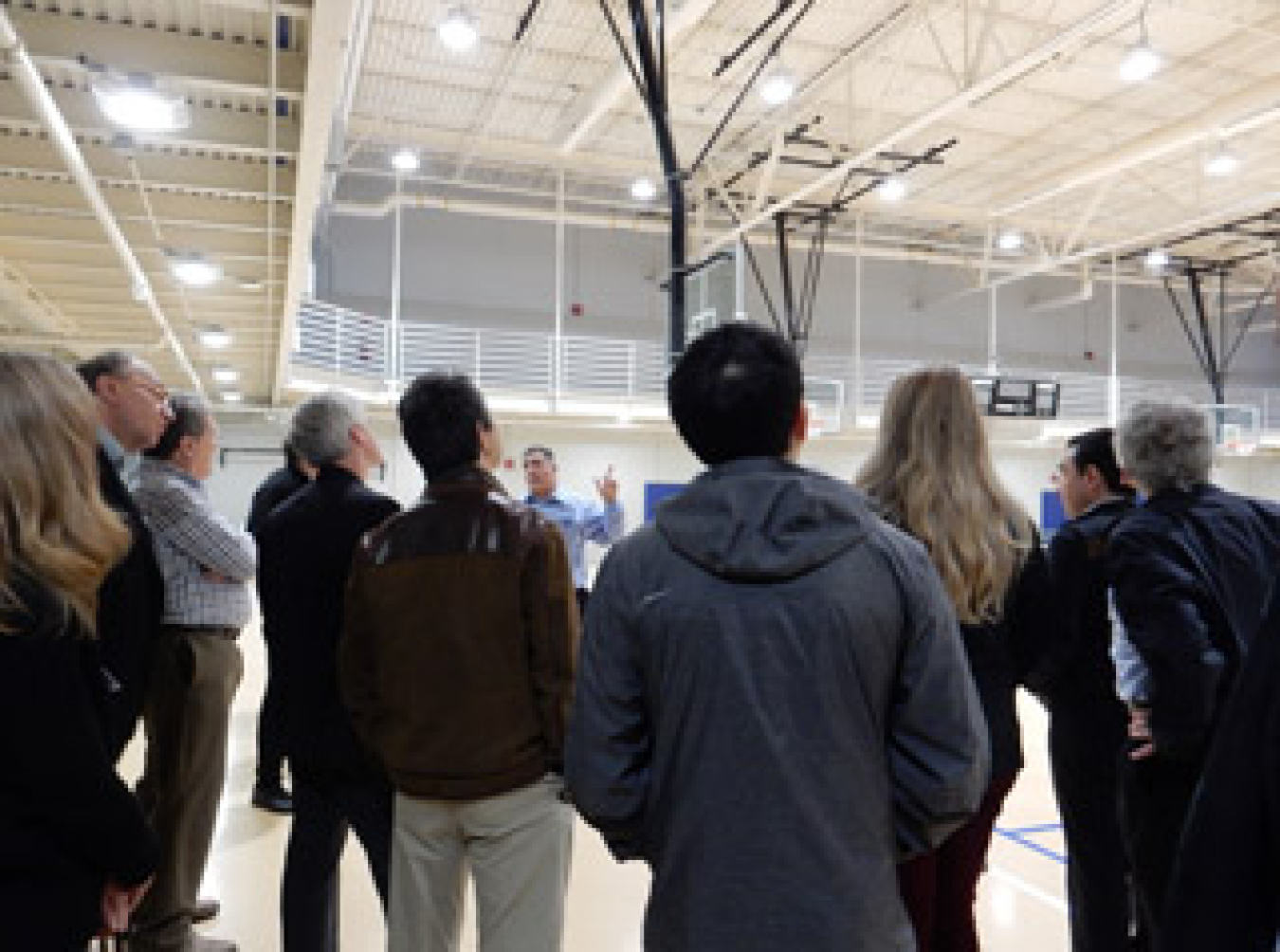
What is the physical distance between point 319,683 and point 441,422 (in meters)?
0.78

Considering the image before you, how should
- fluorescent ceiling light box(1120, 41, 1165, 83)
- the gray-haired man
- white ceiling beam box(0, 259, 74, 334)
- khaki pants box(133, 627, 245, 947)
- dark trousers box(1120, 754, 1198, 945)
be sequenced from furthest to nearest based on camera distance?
fluorescent ceiling light box(1120, 41, 1165, 83) → white ceiling beam box(0, 259, 74, 334) → khaki pants box(133, 627, 245, 947) → the gray-haired man → dark trousers box(1120, 754, 1198, 945)

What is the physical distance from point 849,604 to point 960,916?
124cm

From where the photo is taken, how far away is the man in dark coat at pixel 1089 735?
106 inches

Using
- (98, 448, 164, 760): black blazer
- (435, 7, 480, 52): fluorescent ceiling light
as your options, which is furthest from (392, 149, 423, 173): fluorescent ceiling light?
(98, 448, 164, 760): black blazer

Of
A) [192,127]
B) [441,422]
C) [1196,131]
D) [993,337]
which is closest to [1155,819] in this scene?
[441,422]

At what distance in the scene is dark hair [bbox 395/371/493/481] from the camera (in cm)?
224

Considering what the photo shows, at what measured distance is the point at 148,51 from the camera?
4.53 metres

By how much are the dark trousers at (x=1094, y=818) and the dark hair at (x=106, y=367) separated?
2.71m

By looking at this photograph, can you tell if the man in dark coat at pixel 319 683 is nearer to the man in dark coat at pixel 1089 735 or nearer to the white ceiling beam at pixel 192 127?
the man in dark coat at pixel 1089 735

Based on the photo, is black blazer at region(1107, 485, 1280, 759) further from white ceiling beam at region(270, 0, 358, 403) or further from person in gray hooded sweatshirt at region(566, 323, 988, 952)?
white ceiling beam at region(270, 0, 358, 403)

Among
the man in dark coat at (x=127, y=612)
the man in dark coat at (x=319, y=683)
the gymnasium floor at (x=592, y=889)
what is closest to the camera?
the man in dark coat at (x=127, y=612)

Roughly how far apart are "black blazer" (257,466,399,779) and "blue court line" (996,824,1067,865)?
3.21 m

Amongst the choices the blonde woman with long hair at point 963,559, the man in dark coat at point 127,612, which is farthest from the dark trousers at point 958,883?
the man in dark coat at point 127,612

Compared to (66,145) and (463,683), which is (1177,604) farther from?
(66,145)
